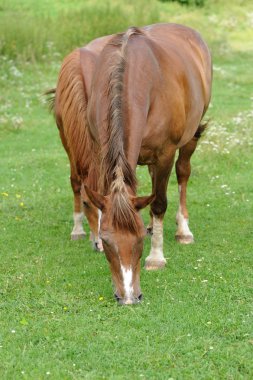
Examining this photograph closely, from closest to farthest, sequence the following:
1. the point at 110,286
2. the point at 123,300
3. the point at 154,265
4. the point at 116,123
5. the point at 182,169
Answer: the point at 123,300
the point at 116,123
the point at 110,286
the point at 154,265
the point at 182,169

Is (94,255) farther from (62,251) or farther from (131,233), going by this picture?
(131,233)

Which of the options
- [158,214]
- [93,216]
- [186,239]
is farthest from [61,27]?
[158,214]

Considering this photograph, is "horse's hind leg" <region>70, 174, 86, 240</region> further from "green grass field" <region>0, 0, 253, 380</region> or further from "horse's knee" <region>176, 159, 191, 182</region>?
"horse's knee" <region>176, 159, 191, 182</region>

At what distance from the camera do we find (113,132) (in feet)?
16.8

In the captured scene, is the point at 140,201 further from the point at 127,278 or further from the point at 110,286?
the point at 110,286

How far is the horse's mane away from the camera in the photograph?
15.9 ft

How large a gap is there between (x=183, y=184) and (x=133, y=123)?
238 cm

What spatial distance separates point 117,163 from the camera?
4945 millimetres

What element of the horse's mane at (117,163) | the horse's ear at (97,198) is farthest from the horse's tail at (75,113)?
the horse's ear at (97,198)

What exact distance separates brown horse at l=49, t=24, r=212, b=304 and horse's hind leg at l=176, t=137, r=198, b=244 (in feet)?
0.03

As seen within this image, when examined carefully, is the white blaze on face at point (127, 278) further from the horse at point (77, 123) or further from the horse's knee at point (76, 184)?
the horse's knee at point (76, 184)

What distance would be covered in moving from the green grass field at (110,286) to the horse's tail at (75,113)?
0.91 meters

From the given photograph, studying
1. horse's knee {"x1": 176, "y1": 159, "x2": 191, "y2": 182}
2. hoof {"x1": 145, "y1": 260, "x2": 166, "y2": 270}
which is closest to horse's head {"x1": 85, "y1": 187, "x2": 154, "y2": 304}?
hoof {"x1": 145, "y1": 260, "x2": 166, "y2": 270}

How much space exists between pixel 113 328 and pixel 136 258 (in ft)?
1.65
